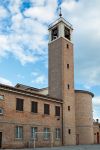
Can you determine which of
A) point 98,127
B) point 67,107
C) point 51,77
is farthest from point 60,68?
point 98,127

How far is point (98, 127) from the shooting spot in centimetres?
5891

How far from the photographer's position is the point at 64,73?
44594 mm

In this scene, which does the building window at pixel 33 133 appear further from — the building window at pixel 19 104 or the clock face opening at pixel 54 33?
the clock face opening at pixel 54 33

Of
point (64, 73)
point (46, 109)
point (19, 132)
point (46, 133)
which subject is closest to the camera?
point (19, 132)

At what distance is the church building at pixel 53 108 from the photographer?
109 feet

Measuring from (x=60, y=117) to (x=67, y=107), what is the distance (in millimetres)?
2560

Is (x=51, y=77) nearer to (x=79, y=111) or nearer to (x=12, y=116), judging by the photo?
(x=79, y=111)

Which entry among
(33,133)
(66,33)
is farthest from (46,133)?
(66,33)

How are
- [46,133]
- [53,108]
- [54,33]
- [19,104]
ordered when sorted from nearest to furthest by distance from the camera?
[19,104]
[46,133]
[53,108]
[54,33]

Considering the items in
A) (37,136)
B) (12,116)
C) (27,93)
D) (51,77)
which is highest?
(51,77)

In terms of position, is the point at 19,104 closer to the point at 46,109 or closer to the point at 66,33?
the point at 46,109

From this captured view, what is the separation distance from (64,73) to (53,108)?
7.04 m

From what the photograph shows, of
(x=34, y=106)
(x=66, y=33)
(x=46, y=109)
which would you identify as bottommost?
(x=46, y=109)

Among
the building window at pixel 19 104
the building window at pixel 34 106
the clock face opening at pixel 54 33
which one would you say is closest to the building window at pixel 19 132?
the building window at pixel 19 104
